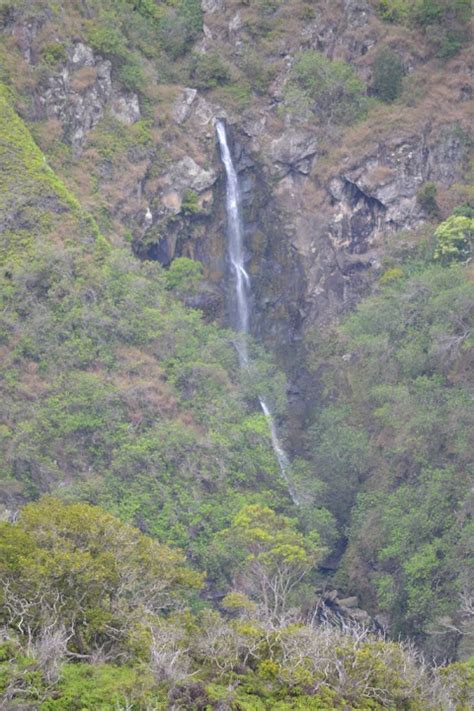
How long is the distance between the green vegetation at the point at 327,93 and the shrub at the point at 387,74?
2.50 feet

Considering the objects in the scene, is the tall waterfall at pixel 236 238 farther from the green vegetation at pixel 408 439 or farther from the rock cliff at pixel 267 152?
the green vegetation at pixel 408 439

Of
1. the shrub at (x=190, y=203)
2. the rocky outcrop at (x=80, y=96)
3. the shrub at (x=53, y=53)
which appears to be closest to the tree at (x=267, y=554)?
the shrub at (x=190, y=203)

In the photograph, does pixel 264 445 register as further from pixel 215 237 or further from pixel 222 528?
pixel 215 237

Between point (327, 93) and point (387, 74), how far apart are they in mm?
2634

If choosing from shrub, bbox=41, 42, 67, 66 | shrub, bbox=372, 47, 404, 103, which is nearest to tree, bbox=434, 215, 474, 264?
shrub, bbox=372, 47, 404, 103

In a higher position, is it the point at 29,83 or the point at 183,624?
the point at 29,83

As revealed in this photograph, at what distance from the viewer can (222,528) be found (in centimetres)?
A: 3119

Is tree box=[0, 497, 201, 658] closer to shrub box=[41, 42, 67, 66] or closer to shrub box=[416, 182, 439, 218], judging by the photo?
shrub box=[41, 42, 67, 66]

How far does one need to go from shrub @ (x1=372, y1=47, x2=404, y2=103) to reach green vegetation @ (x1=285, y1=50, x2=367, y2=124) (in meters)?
0.76

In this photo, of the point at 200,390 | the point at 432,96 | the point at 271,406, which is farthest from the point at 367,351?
the point at 432,96

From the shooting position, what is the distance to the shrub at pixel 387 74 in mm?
45625

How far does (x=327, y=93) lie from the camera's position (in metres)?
45.7

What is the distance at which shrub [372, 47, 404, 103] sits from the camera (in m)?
45.6

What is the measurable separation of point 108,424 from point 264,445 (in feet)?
17.0
